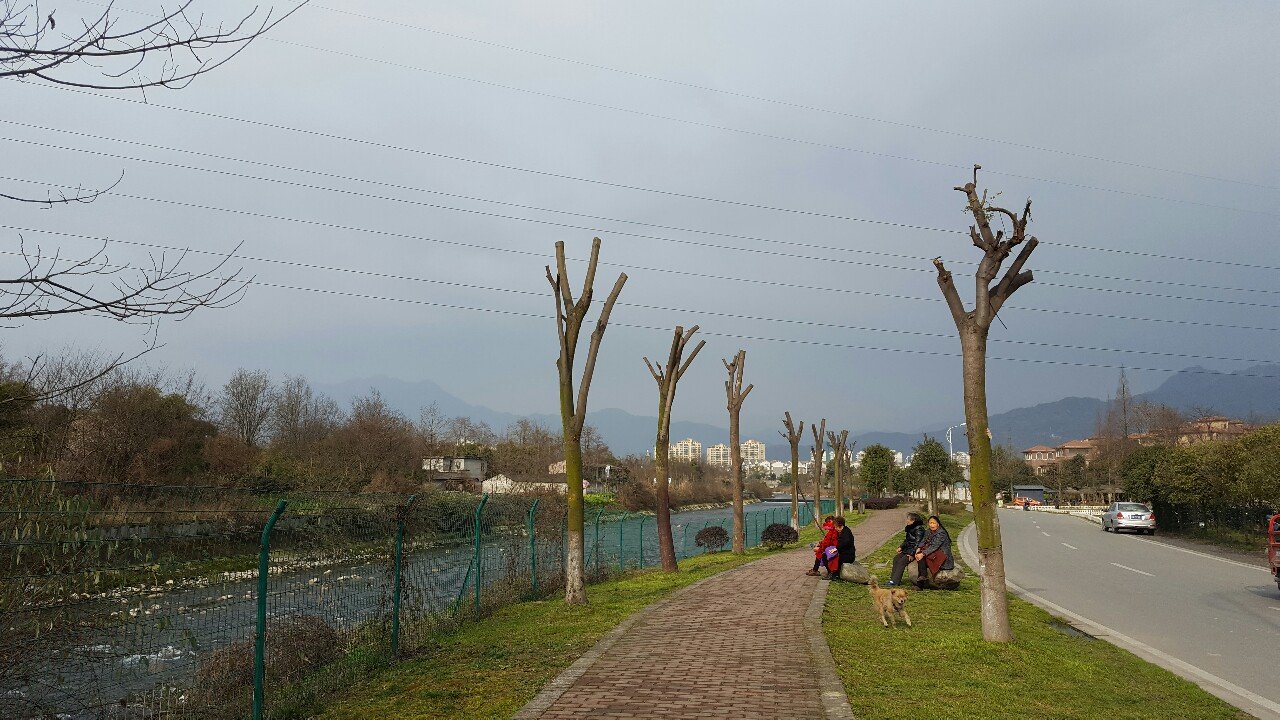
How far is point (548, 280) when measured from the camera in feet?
47.1

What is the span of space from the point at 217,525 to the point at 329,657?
2.95 m

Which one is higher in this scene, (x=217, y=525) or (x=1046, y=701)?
(x=217, y=525)

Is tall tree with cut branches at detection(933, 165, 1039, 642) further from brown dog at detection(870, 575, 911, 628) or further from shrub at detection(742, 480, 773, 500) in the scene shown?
shrub at detection(742, 480, 773, 500)

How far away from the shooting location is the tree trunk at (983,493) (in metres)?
9.61

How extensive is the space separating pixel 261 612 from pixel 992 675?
21.3ft

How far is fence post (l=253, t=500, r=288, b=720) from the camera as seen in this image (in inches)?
263

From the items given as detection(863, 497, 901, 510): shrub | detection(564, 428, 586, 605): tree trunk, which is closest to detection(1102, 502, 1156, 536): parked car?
detection(863, 497, 901, 510): shrub

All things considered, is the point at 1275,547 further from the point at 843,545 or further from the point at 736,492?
the point at 736,492

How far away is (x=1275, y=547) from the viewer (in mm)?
14930

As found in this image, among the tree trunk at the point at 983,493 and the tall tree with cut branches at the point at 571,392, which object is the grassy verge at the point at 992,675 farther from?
the tall tree with cut branches at the point at 571,392

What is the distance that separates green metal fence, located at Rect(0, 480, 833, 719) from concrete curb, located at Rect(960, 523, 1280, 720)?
7509mm

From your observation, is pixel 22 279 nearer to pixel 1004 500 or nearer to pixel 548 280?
pixel 548 280

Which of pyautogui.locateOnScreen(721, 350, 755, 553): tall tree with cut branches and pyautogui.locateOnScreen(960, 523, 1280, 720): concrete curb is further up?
pyautogui.locateOnScreen(721, 350, 755, 553): tall tree with cut branches

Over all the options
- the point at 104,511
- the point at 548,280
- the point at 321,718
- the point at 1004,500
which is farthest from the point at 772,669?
the point at 1004,500
